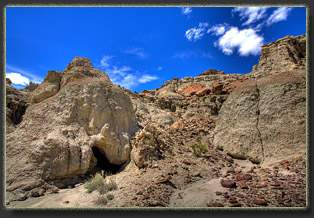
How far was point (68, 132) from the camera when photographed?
6.63m

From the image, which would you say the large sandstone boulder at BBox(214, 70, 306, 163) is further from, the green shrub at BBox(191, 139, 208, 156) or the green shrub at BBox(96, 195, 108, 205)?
the green shrub at BBox(96, 195, 108, 205)

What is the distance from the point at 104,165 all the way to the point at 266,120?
24.1ft

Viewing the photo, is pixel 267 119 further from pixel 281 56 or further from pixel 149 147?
pixel 281 56

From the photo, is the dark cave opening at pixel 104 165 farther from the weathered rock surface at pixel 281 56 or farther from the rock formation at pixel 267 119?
the weathered rock surface at pixel 281 56

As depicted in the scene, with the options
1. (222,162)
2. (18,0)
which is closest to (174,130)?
(222,162)

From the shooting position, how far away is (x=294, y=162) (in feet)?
17.2

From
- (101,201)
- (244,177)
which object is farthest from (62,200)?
(244,177)

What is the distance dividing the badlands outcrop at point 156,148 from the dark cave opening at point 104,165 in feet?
0.17

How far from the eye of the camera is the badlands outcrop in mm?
4480

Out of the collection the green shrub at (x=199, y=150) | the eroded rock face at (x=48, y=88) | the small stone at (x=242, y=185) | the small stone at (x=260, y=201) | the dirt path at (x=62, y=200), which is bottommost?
the dirt path at (x=62, y=200)

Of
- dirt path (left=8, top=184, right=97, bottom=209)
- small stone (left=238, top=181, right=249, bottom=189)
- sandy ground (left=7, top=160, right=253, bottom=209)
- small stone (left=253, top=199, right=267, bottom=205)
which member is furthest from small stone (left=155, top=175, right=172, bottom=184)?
small stone (left=253, top=199, right=267, bottom=205)

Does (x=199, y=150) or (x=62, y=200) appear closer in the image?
A: (x=62, y=200)

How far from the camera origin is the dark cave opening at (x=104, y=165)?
718cm

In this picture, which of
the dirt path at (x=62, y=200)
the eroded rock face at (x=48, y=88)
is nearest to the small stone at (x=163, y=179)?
the dirt path at (x=62, y=200)
